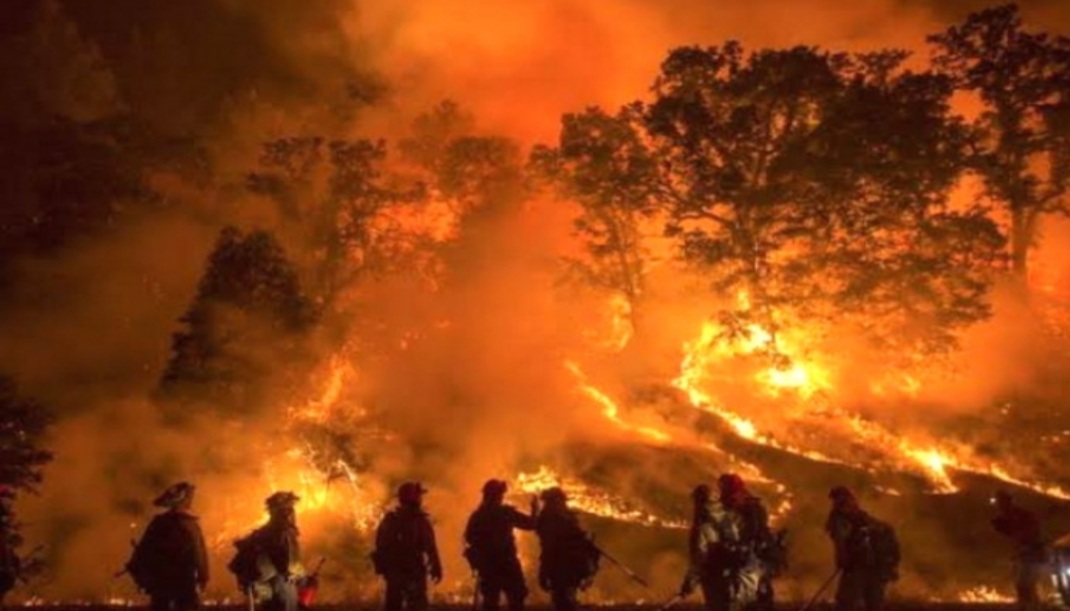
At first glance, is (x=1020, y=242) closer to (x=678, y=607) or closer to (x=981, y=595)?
(x=981, y=595)

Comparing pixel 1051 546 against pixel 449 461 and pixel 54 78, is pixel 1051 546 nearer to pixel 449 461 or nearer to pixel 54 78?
pixel 449 461

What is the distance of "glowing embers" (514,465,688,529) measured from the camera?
24234 mm

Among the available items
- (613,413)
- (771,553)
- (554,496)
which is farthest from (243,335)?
(771,553)

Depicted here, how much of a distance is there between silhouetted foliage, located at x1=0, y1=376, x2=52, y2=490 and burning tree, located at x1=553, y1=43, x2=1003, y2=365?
1728cm

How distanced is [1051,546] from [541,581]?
6.48 meters

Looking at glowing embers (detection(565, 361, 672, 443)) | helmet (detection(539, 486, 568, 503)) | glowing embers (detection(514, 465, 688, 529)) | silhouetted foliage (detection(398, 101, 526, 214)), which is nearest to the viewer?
helmet (detection(539, 486, 568, 503))

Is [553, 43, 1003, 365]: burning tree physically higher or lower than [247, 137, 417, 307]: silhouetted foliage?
lower

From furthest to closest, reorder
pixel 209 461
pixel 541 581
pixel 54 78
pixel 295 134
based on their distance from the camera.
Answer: pixel 54 78
pixel 295 134
pixel 209 461
pixel 541 581

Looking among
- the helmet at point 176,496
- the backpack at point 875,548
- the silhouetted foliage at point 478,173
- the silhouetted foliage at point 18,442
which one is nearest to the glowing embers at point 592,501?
the silhouetted foliage at point 18,442

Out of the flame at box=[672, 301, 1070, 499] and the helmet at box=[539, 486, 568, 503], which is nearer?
the helmet at box=[539, 486, 568, 503]

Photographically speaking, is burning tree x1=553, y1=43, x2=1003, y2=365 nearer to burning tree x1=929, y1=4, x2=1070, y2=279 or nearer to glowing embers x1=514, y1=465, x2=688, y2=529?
burning tree x1=929, y1=4, x2=1070, y2=279

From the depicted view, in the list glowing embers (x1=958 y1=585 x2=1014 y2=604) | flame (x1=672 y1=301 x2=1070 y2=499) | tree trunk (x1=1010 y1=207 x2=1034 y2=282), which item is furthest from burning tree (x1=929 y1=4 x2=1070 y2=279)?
glowing embers (x1=958 y1=585 x2=1014 y2=604)

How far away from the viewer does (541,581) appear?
1229cm

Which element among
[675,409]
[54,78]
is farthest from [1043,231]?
[54,78]
